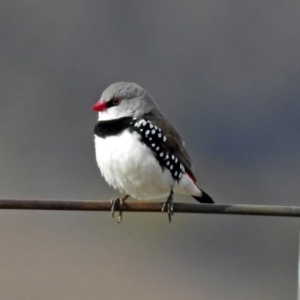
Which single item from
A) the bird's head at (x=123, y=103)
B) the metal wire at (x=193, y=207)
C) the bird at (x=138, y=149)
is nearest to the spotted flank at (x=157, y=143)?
the bird at (x=138, y=149)

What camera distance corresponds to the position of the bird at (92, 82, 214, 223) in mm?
5141

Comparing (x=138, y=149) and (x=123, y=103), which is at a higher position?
(x=123, y=103)

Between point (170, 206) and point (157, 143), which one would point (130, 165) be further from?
point (170, 206)

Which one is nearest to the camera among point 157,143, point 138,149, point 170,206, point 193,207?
point 193,207

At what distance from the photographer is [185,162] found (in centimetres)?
548

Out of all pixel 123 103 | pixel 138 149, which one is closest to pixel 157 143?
pixel 138 149

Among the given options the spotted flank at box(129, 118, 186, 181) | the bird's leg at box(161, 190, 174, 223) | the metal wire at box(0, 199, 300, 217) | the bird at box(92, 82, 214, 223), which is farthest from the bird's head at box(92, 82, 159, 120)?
the metal wire at box(0, 199, 300, 217)

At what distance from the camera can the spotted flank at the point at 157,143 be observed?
520cm

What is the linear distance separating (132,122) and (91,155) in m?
9.63

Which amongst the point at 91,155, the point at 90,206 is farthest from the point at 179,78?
the point at 90,206

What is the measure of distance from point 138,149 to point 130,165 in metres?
0.10

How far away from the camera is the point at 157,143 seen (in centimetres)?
525

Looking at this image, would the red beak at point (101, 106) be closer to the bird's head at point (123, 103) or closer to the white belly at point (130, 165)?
the bird's head at point (123, 103)

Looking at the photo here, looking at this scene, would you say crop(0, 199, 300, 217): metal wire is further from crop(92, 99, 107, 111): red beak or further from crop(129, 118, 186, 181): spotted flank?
crop(92, 99, 107, 111): red beak
